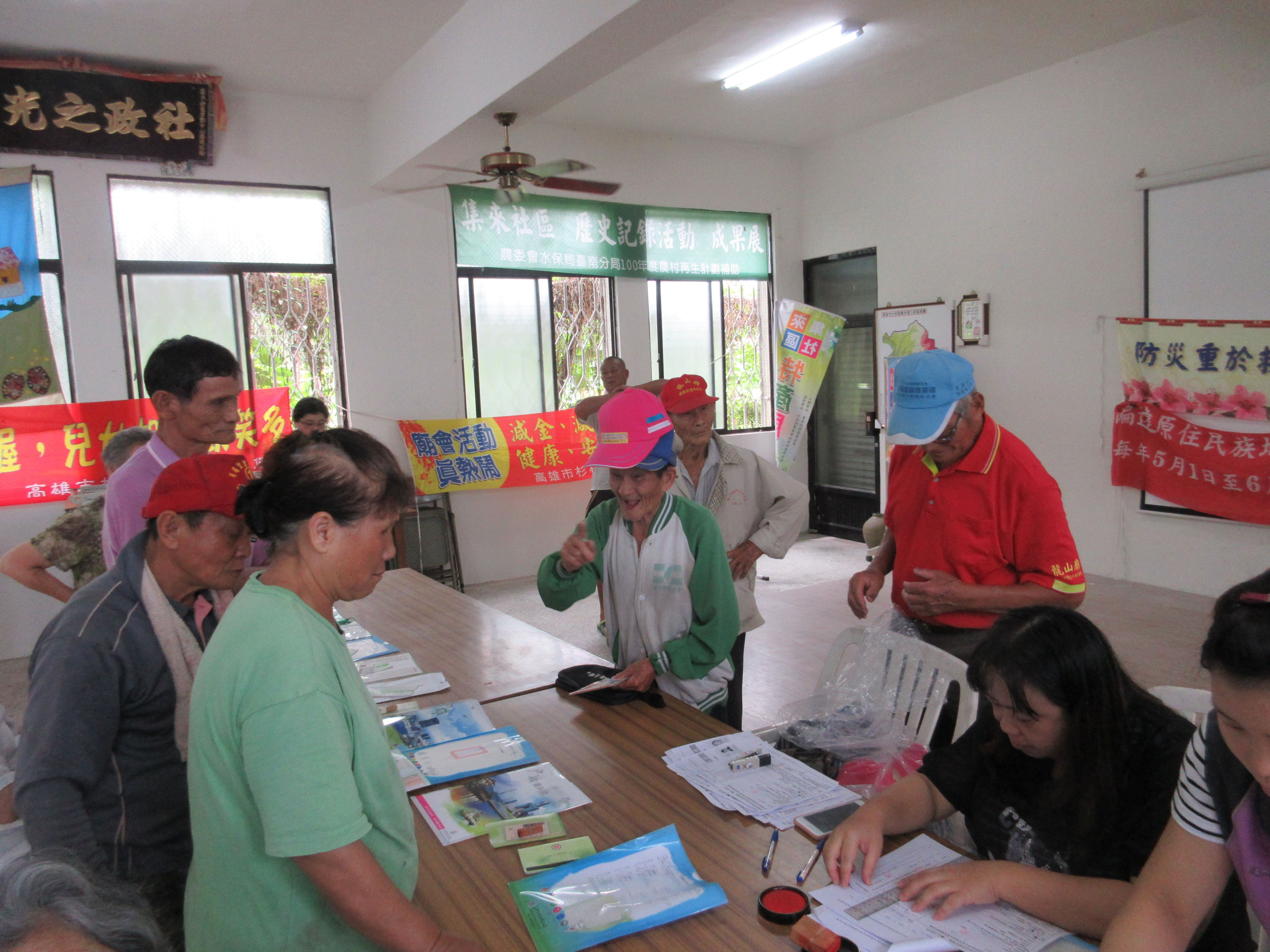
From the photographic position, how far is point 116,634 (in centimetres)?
133

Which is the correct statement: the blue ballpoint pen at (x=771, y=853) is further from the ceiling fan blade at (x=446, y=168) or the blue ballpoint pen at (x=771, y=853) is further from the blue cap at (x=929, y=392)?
the ceiling fan blade at (x=446, y=168)

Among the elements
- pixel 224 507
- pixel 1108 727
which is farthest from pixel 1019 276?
pixel 224 507

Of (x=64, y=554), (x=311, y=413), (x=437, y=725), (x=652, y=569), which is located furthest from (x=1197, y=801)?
(x=311, y=413)

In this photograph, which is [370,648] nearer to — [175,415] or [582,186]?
[175,415]

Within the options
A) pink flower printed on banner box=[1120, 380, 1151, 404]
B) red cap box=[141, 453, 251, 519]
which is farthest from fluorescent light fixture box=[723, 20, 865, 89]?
red cap box=[141, 453, 251, 519]

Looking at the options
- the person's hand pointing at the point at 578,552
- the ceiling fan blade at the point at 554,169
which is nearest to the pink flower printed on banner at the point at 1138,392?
the ceiling fan blade at the point at 554,169

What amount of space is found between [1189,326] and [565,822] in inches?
188

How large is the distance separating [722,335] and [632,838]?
6.08m

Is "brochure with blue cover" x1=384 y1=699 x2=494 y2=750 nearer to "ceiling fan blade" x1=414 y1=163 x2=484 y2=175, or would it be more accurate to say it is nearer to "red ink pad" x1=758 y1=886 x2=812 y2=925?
"red ink pad" x1=758 y1=886 x2=812 y2=925

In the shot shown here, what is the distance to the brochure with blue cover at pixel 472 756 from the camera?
5.47 ft

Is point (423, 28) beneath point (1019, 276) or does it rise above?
above

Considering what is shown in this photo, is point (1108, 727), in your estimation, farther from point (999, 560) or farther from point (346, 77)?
point (346, 77)

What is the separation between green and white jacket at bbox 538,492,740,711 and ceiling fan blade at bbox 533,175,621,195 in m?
3.00

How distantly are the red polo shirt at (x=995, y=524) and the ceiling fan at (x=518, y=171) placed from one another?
2.65 metres
